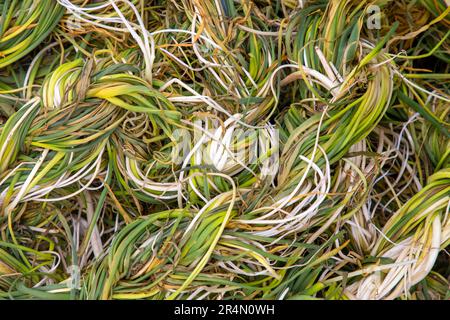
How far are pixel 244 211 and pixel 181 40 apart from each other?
1.02 ft

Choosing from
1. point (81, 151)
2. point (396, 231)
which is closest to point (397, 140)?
point (396, 231)

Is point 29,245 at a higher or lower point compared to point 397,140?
lower

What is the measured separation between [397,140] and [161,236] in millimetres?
424

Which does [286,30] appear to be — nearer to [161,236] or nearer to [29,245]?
[161,236]

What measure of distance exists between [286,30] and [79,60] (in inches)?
13.7

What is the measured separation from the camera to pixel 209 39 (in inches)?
35.5

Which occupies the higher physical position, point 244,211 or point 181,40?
point 181,40

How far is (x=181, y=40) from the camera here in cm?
95

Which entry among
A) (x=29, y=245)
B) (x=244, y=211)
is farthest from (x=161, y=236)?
(x=29, y=245)

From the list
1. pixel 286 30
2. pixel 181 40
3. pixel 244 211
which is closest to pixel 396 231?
pixel 244 211

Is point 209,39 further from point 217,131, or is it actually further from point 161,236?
point 161,236
